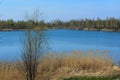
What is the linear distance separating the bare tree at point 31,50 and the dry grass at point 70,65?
129cm

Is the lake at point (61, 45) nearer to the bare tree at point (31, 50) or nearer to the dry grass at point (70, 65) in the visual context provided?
the bare tree at point (31, 50)

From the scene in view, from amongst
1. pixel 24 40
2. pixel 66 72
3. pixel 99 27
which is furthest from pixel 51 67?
pixel 99 27

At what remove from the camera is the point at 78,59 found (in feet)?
48.6

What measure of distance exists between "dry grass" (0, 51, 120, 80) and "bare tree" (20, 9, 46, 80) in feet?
4.22

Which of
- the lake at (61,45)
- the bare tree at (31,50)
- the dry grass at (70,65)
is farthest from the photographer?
the lake at (61,45)

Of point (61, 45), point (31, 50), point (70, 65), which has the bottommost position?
point (61, 45)

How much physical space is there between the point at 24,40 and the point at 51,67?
2.92 metres

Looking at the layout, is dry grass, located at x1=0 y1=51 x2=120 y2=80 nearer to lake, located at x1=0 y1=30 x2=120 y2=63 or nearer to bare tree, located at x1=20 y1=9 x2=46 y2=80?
lake, located at x1=0 y1=30 x2=120 y2=63

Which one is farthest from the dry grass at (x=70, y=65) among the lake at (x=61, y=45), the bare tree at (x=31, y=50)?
the bare tree at (x=31, y=50)

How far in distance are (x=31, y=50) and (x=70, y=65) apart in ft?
10.7

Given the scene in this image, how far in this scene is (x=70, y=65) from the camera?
1456 centimetres

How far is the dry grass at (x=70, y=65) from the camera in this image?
13.6 meters

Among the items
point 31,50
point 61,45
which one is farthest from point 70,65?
point 61,45

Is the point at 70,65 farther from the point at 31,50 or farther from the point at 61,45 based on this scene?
the point at 61,45
